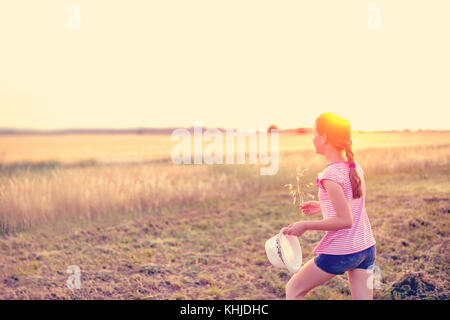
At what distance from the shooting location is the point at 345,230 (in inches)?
97.8

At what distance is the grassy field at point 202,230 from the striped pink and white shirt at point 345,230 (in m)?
0.78

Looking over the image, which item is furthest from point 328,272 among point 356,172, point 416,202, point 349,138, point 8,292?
point 416,202

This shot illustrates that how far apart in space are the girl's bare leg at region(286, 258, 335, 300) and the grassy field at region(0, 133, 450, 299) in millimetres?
1123

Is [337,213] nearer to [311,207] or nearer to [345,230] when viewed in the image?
[345,230]

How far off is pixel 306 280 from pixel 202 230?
5.18 m

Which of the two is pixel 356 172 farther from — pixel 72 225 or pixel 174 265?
pixel 72 225

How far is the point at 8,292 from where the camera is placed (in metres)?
5.02

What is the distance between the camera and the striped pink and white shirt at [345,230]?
245 centimetres

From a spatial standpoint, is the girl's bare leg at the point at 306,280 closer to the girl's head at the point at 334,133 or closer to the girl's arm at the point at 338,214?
the girl's arm at the point at 338,214

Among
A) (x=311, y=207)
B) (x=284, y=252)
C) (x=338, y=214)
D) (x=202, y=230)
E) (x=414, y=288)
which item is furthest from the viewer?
(x=202, y=230)

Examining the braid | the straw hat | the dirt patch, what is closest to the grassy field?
the dirt patch

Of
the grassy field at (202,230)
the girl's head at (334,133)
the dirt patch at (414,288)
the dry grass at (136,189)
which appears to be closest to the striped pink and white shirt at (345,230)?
the girl's head at (334,133)

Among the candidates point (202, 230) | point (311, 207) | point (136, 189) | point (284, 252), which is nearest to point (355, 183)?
point (311, 207)
